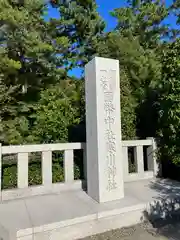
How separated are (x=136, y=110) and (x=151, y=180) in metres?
1.80

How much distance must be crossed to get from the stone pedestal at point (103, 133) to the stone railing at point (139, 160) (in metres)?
1.08

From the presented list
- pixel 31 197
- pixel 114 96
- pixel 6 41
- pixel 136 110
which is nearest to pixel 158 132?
pixel 136 110

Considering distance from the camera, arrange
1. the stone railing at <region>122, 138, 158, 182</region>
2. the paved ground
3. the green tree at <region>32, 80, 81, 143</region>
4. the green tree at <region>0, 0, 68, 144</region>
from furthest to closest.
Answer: the green tree at <region>0, 0, 68, 144</region>, the green tree at <region>32, 80, 81, 143</region>, the stone railing at <region>122, 138, 158, 182</region>, the paved ground

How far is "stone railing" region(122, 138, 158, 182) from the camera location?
195 inches

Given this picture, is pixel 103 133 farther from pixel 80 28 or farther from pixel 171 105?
pixel 80 28

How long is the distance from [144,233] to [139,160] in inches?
81.4

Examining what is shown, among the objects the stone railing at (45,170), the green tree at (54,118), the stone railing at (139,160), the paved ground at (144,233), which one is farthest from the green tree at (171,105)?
the green tree at (54,118)

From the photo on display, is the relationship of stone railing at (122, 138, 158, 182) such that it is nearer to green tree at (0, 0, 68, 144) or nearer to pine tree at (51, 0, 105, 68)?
green tree at (0, 0, 68, 144)

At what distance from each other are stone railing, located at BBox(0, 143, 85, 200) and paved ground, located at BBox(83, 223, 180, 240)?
141cm

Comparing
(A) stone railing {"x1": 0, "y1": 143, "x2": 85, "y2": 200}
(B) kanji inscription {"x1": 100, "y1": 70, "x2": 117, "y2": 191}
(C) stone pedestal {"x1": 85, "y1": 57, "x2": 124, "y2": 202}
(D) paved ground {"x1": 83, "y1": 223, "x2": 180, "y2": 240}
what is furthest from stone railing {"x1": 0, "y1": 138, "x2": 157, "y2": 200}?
(D) paved ground {"x1": 83, "y1": 223, "x2": 180, "y2": 240}

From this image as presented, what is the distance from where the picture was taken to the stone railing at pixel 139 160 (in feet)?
16.3

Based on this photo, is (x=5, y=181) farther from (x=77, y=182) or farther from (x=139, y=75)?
(x=139, y=75)

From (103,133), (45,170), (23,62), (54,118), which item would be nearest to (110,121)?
(103,133)

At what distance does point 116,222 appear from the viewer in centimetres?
335
